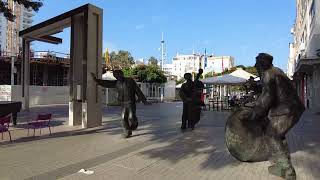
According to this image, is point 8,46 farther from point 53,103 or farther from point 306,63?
point 306,63

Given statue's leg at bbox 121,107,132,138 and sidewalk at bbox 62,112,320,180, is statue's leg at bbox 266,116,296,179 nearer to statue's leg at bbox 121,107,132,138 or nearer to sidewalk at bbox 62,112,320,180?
sidewalk at bbox 62,112,320,180

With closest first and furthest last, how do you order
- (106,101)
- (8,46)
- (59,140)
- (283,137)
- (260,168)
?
(283,137)
(260,168)
(59,140)
(106,101)
(8,46)

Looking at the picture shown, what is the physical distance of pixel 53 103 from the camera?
37.9 m

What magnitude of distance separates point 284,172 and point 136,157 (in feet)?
10.2

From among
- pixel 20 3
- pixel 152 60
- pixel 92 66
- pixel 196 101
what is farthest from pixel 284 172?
pixel 152 60

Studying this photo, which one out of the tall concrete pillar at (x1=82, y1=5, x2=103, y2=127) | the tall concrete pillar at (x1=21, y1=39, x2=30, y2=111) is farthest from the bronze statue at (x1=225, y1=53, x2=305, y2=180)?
the tall concrete pillar at (x1=21, y1=39, x2=30, y2=111)

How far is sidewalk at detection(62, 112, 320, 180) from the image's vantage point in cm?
724

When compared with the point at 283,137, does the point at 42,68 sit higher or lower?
higher

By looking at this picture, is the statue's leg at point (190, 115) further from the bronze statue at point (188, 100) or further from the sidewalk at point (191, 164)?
the sidewalk at point (191, 164)

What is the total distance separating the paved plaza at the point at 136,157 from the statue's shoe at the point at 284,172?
4.7 inches

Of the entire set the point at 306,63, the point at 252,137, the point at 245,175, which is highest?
the point at 306,63

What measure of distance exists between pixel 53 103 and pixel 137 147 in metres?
28.8

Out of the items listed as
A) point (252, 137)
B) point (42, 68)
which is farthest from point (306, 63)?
point (42, 68)

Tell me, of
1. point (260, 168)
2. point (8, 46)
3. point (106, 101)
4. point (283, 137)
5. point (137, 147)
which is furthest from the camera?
point (8, 46)
